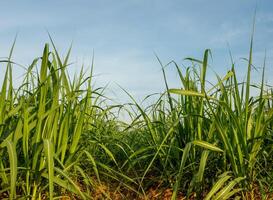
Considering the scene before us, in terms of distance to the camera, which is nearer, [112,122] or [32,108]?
[32,108]

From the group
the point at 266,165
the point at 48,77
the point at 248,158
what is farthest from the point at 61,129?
the point at 266,165

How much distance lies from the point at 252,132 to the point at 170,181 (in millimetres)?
577

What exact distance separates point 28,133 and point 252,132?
1.24 meters

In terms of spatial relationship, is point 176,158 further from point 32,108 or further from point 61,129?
point 32,108

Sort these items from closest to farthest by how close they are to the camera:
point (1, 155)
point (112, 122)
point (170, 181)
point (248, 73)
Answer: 1. point (1, 155)
2. point (248, 73)
3. point (170, 181)
4. point (112, 122)

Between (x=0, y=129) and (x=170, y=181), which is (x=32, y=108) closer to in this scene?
(x=0, y=129)

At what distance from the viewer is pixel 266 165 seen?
8.09ft

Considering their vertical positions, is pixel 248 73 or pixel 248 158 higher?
pixel 248 73

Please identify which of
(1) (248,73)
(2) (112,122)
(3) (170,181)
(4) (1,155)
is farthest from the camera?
(2) (112,122)

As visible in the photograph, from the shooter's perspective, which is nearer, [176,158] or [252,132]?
[252,132]

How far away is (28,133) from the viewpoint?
2217mm

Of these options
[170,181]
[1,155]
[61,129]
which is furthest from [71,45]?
[170,181]

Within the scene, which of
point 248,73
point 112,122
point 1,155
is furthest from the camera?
point 112,122

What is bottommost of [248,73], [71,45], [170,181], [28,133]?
[170,181]
